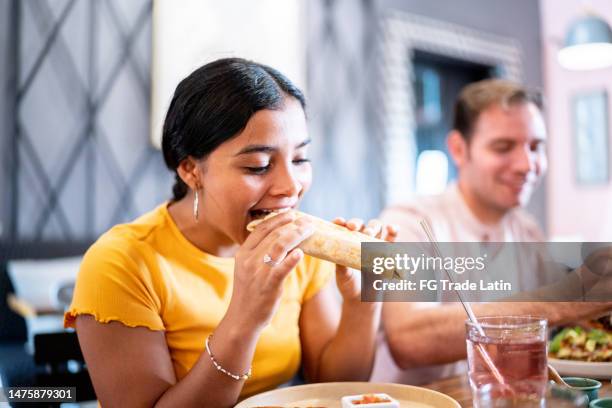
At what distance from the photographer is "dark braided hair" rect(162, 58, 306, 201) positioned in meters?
1.10

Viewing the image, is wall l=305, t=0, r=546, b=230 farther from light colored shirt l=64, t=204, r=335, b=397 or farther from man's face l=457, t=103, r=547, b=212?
light colored shirt l=64, t=204, r=335, b=397

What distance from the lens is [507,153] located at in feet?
6.05

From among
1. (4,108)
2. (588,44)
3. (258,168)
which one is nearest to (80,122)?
(4,108)

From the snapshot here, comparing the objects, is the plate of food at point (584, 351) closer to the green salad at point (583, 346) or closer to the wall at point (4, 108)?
the green salad at point (583, 346)

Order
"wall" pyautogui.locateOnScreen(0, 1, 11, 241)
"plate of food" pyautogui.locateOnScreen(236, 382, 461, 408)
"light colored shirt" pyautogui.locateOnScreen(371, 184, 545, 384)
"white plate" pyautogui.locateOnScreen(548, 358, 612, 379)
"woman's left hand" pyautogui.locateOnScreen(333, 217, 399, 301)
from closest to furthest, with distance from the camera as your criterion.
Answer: "plate of food" pyautogui.locateOnScreen(236, 382, 461, 408)
"white plate" pyautogui.locateOnScreen(548, 358, 612, 379)
"woman's left hand" pyautogui.locateOnScreen(333, 217, 399, 301)
"light colored shirt" pyautogui.locateOnScreen(371, 184, 545, 384)
"wall" pyautogui.locateOnScreen(0, 1, 11, 241)

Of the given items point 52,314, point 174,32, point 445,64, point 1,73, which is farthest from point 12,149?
point 445,64

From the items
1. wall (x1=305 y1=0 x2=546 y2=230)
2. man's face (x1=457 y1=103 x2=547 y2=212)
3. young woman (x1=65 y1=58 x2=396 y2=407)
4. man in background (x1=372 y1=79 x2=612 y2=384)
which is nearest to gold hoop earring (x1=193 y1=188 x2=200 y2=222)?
young woman (x1=65 y1=58 x2=396 y2=407)

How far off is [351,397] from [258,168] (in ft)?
1.38

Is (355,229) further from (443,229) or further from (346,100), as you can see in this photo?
(346,100)

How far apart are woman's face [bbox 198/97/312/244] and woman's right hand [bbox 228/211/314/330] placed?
0.12 meters

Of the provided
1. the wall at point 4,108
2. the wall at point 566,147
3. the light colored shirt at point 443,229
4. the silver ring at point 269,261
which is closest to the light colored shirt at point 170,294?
the silver ring at point 269,261

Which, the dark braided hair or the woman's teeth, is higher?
the dark braided hair

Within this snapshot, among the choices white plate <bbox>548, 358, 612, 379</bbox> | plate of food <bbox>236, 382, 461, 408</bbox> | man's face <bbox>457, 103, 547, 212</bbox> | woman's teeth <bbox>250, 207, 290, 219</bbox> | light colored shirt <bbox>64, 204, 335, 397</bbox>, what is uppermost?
man's face <bbox>457, 103, 547, 212</bbox>

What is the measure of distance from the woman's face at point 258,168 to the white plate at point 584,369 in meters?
0.54
